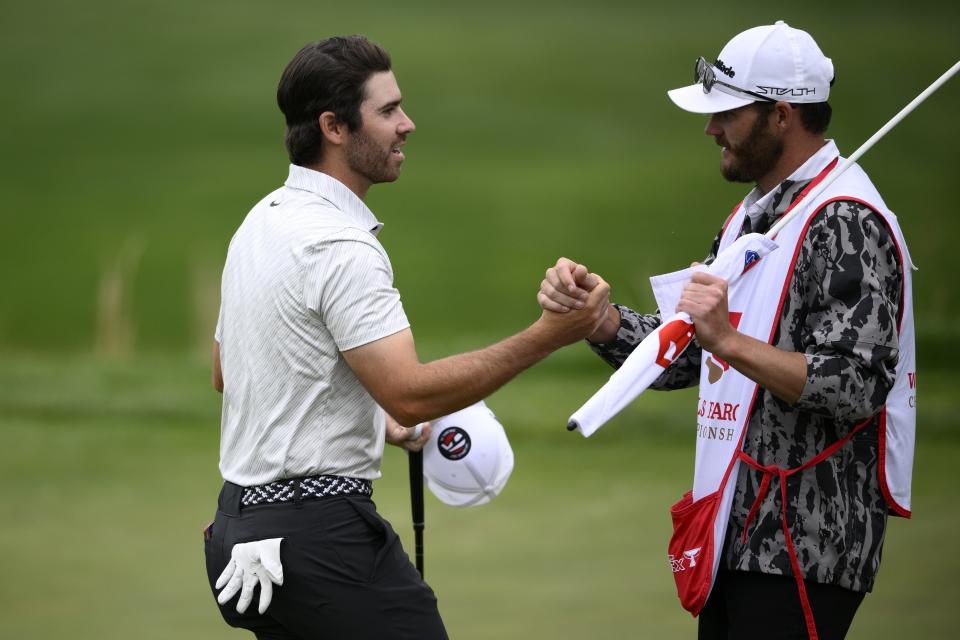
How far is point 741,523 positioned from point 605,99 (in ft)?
21.5

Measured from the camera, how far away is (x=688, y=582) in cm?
258

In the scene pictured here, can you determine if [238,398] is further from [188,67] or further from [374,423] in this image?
[188,67]

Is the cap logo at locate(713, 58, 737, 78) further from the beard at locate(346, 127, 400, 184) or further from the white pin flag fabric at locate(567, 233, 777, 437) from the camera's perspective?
the beard at locate(346, 127, 400, 184)

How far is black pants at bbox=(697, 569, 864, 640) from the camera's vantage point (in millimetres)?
2471

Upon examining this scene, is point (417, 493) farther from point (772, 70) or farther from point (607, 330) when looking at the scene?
point (772, 70)

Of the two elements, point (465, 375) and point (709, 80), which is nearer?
point (465, 375)

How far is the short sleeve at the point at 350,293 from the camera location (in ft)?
7.76

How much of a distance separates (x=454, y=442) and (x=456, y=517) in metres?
2.82

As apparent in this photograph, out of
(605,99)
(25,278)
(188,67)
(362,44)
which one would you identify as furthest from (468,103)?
(362,44)

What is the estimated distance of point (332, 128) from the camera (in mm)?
2609

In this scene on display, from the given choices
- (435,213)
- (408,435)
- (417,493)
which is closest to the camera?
(408,435)

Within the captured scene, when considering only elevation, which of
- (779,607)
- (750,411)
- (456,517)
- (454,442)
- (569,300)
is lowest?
(456,517)

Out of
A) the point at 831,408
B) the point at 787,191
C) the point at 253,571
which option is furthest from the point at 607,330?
the point at 253,571

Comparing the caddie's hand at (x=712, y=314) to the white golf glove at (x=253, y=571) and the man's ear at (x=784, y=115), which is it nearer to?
the man's ear at (x=784, y=115)
